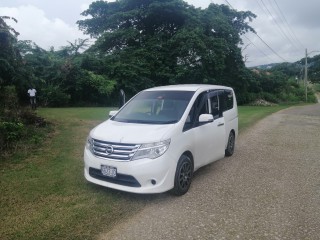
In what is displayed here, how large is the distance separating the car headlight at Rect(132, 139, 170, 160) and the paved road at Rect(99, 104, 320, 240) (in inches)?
32.6

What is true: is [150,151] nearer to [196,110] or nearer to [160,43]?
[196,110]

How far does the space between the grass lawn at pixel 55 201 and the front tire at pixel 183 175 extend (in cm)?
39

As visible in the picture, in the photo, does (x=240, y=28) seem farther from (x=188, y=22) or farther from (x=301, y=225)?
(x=301, y=225)

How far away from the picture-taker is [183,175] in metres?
5.56

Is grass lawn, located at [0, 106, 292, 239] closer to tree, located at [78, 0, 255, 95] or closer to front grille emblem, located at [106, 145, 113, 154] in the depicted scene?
front grille emblem, located at [106, 145, 113, 154]

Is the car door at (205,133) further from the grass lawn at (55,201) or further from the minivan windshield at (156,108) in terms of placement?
the grass lawn at (55,201)

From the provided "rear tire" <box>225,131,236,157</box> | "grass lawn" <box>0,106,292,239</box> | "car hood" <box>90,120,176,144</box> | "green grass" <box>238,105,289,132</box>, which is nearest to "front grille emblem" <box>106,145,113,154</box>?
"car hood" <box>90,120,176,144</box>

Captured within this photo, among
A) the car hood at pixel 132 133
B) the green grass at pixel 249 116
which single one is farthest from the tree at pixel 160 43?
the car hood at pixel 132 133

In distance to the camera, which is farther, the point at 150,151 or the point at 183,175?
the point at 183,175

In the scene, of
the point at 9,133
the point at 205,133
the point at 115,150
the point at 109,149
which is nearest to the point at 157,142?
the point at 115,150

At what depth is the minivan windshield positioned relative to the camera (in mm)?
5973

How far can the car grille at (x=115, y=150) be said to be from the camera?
505cm

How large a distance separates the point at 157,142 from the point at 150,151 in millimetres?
183

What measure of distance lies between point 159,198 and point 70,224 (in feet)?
5.34
